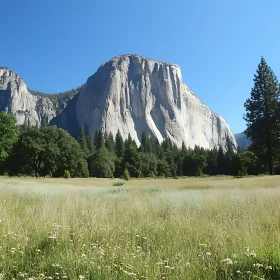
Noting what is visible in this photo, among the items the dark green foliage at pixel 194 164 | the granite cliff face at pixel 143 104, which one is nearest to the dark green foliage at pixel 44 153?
the dark green foliage at pixel 194 164

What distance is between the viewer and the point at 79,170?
72.6 metres

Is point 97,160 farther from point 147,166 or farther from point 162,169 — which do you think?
point 162,169

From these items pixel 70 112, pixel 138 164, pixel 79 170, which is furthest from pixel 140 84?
pixel 79 170

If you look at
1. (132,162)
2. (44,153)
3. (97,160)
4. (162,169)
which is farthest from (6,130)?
(162,169)

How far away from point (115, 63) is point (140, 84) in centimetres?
2561

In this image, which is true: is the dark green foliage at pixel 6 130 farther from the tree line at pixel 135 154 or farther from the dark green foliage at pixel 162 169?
the dark green foliage at pixel 162 169

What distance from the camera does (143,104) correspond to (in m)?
166

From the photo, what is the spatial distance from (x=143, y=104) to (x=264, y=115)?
438 ft

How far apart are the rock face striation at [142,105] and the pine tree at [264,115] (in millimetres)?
119719

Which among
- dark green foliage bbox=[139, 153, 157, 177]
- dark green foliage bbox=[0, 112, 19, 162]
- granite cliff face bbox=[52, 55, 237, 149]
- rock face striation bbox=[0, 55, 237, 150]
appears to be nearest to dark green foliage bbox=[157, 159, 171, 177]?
dark green foliage bbox=[139, 153, 157, 177]

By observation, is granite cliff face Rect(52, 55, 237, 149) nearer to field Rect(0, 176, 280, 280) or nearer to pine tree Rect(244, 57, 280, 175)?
pine tree Rect(244, 57, 280, 175)

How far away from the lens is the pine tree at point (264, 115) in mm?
33781

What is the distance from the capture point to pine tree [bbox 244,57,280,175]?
33781mm

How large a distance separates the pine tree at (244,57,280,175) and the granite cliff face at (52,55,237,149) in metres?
120
